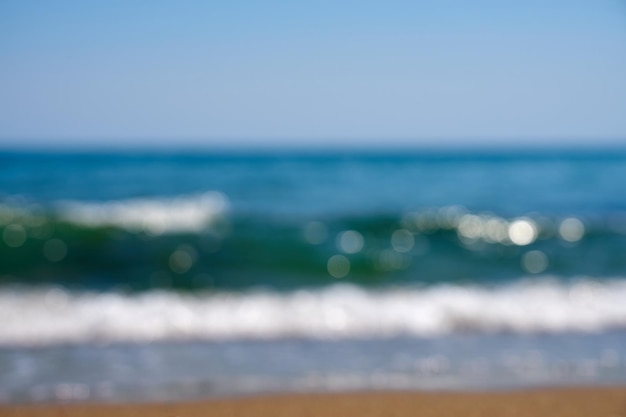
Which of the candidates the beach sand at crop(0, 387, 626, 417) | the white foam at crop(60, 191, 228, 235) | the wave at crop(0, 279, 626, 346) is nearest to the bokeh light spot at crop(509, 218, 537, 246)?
the wave at crop(0, 279, 626, 346)

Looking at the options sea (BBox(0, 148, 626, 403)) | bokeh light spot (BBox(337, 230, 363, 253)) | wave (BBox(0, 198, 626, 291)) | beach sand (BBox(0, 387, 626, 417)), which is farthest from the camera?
bokeh light spot (BBox(337, 230, 363, 253))

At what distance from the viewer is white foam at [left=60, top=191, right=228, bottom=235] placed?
36.3 feet

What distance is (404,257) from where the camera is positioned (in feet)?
30.8

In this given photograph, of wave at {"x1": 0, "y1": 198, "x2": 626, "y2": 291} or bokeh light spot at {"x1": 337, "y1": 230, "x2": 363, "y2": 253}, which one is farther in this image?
bokeh light spot at {"x1": 337, "y1": 230, "x2": 363, "y2": 253}

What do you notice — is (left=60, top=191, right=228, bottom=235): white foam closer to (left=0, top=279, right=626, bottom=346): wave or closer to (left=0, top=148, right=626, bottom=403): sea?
(left=0, top=148, right=626, bottom=403): sea

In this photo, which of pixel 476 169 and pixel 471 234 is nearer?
pixel 471 234

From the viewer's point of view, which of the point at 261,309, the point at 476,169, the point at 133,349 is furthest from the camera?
the point at 476,169

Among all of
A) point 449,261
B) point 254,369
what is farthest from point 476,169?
point 254,369

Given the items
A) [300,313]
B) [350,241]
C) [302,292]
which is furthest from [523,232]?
[300,313]

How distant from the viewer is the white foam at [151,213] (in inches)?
435

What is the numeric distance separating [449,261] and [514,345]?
4424mm

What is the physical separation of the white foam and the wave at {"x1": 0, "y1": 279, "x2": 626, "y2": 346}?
4.05 metres

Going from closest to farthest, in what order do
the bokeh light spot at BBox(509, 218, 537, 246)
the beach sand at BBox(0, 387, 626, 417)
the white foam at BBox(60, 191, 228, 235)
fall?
1. the beach sand at BBox(0, 387, 626, 417)
2. the bokeh light spot at BBox(509, 218, 537, 246)
3. the white foam at BBox(60, 191, 228, 235)

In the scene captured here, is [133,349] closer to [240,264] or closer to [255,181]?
[240,264]
